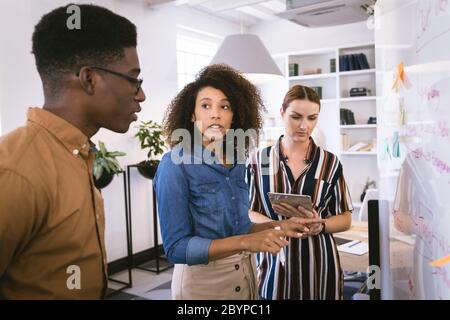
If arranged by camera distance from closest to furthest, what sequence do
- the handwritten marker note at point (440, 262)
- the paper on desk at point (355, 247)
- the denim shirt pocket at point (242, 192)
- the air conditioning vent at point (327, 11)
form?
the handwritten marker note at point (440, 262)
the denim shirt pocket at point (242, 192)
the paper on desk at point (355, 247)
the air conditioning vent at point (327, 11)

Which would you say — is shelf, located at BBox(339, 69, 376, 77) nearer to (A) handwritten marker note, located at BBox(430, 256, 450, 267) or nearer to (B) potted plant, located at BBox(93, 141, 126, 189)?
(B) potted plant, located at BBox(93, 141, 126, 189)

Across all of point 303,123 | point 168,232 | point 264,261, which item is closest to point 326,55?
point 303,123

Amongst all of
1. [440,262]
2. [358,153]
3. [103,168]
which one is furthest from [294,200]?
[358,153]

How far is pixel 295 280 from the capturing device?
5.06 ft

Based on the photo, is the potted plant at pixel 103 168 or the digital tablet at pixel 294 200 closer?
the digital tablet at pixel 294 200

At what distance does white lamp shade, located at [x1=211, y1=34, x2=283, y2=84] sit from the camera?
238cm

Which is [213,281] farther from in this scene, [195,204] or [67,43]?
[67,43]

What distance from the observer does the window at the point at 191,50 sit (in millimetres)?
4852

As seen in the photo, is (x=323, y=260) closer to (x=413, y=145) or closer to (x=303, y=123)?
(x=303, y=123)

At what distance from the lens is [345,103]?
198 inches

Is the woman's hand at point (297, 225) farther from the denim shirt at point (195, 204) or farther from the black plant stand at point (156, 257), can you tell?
the black plant stand at point (156, 257)

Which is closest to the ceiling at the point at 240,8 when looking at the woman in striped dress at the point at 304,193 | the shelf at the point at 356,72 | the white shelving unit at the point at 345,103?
the white shelving unit at the point at 345,103

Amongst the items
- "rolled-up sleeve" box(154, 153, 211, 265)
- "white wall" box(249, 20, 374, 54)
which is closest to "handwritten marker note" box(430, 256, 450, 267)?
"rolled-up sleeve" box(154, 153, 211, 265)

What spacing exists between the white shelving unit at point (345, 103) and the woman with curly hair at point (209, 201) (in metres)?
3.71
